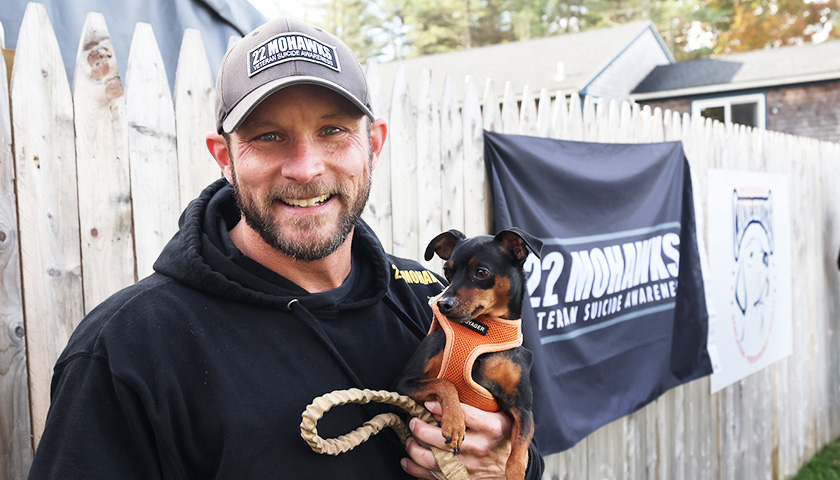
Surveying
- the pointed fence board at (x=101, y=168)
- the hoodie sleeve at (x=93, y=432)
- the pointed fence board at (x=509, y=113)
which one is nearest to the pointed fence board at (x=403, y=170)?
the pointed fence board at (x=509, y=113)

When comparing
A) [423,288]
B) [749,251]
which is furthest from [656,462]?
[423,288]

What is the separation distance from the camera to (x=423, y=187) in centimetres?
315

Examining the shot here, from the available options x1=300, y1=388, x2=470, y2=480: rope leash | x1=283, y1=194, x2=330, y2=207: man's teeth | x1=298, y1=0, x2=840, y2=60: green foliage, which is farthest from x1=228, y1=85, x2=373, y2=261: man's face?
x1=298, y1=0, x2=840, y2=60: green foliage

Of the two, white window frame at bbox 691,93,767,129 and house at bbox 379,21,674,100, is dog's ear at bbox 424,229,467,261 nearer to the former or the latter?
house at bbox 379,21,674,100

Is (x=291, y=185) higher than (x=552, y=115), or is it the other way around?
(x=552, y=115)

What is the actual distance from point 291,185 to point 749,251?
5.18 m

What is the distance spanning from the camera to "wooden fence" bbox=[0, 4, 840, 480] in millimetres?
1906

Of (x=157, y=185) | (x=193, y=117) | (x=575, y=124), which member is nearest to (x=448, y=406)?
(x=157, y=185)

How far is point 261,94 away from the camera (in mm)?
1430

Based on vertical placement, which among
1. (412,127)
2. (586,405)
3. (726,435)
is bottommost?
A: (726,435)

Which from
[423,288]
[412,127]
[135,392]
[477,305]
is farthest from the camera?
[412,127]

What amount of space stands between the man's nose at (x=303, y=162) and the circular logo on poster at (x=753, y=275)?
4745mm

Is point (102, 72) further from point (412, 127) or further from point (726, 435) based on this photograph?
point (726, 435)

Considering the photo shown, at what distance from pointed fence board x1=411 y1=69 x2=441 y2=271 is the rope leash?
5.02 ft
